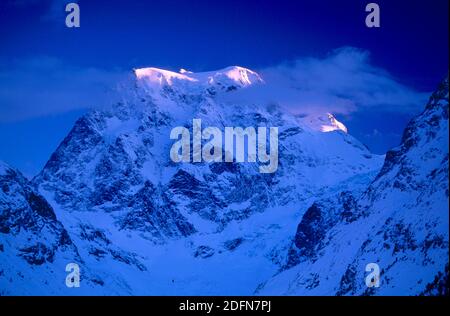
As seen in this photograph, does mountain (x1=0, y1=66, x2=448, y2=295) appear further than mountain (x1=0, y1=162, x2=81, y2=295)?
Yes

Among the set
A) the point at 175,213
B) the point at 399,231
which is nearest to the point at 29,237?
the point at 399,231

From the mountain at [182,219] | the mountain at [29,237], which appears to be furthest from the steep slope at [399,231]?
the mountain at [29,237]

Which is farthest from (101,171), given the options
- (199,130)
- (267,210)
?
(267,210)

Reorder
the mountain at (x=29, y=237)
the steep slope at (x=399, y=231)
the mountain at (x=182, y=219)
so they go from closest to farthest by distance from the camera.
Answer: the steep slope at (x=399, y=231) → the mountain at (x=29, y=237) → the mountain at (x=182, y=219)

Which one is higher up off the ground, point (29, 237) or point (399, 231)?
point (29, 237)

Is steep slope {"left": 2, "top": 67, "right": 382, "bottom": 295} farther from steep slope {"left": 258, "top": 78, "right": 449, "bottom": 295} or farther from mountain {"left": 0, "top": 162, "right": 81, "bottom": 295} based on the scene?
steep slope {"left": 258, "top": 78, "right": 449, "bottom": 295}

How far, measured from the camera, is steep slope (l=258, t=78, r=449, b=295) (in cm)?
6310

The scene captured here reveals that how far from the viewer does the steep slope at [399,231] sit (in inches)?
2484

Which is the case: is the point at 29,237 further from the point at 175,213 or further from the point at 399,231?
the point at 175,213

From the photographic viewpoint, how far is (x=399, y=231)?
270 ft

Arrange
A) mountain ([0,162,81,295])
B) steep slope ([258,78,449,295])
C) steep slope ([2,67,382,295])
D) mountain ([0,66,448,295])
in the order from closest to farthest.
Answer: steep slope ([258,78,449,295]) → mountain ([0,162,81,295]) → mountain ([0,66,448,295]) → steep slope ([2,67,382,295])

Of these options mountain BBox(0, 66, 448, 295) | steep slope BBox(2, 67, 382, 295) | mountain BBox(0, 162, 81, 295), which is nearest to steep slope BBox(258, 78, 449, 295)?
mountain BBox(0, 66, 448, 295)

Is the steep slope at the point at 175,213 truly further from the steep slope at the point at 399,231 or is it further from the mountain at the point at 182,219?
the steep slope at the point at 399,231
